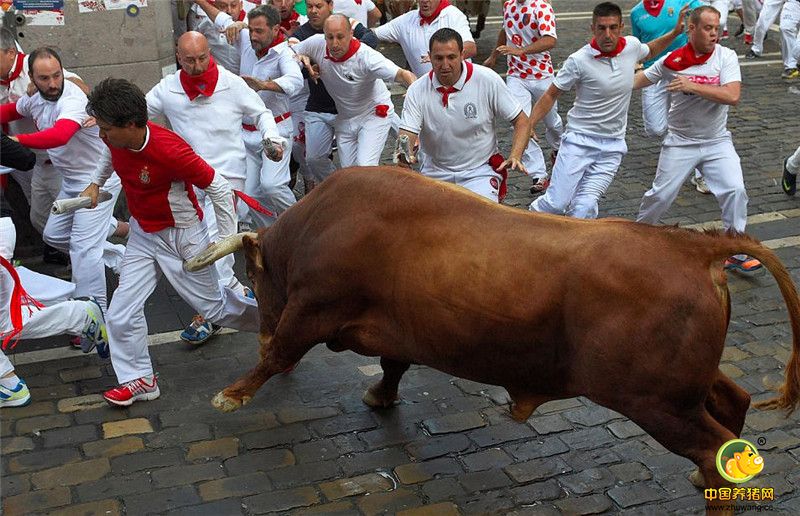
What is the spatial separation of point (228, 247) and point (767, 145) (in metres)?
7.66

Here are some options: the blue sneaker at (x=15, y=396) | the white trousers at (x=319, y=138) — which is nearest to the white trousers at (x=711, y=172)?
the white trousers at (x=319, y=138)

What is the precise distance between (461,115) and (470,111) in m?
0.07

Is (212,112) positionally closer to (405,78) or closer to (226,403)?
(405,78)

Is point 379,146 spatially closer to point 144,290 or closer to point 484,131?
point 484,131

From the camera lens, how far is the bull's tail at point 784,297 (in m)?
4.61

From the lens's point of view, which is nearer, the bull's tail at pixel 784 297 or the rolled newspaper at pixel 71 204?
the bull's tail at pixel 784 297

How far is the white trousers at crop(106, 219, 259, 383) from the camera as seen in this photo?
20.5ft

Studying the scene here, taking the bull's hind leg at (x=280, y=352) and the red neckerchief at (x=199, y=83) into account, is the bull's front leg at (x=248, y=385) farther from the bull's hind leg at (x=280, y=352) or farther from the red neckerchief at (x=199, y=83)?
the red neckerchief at (x=199, y=83)

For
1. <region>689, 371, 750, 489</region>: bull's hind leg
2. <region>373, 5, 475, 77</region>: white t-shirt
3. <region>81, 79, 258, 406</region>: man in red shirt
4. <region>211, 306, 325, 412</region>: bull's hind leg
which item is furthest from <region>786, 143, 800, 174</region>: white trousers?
<region>211, 306, 325, 412</region>: bull's hind leg

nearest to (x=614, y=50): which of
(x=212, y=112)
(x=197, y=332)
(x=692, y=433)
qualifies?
(x=212, y=112)

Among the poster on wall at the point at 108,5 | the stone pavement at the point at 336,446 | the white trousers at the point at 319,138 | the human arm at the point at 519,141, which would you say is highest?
the poster on wall at the point at 108,5

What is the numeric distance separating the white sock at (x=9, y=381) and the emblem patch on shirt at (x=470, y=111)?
3.46 meters

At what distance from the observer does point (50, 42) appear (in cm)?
894

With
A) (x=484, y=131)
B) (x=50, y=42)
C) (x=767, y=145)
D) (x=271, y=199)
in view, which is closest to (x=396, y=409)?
(x=484, y=131)
